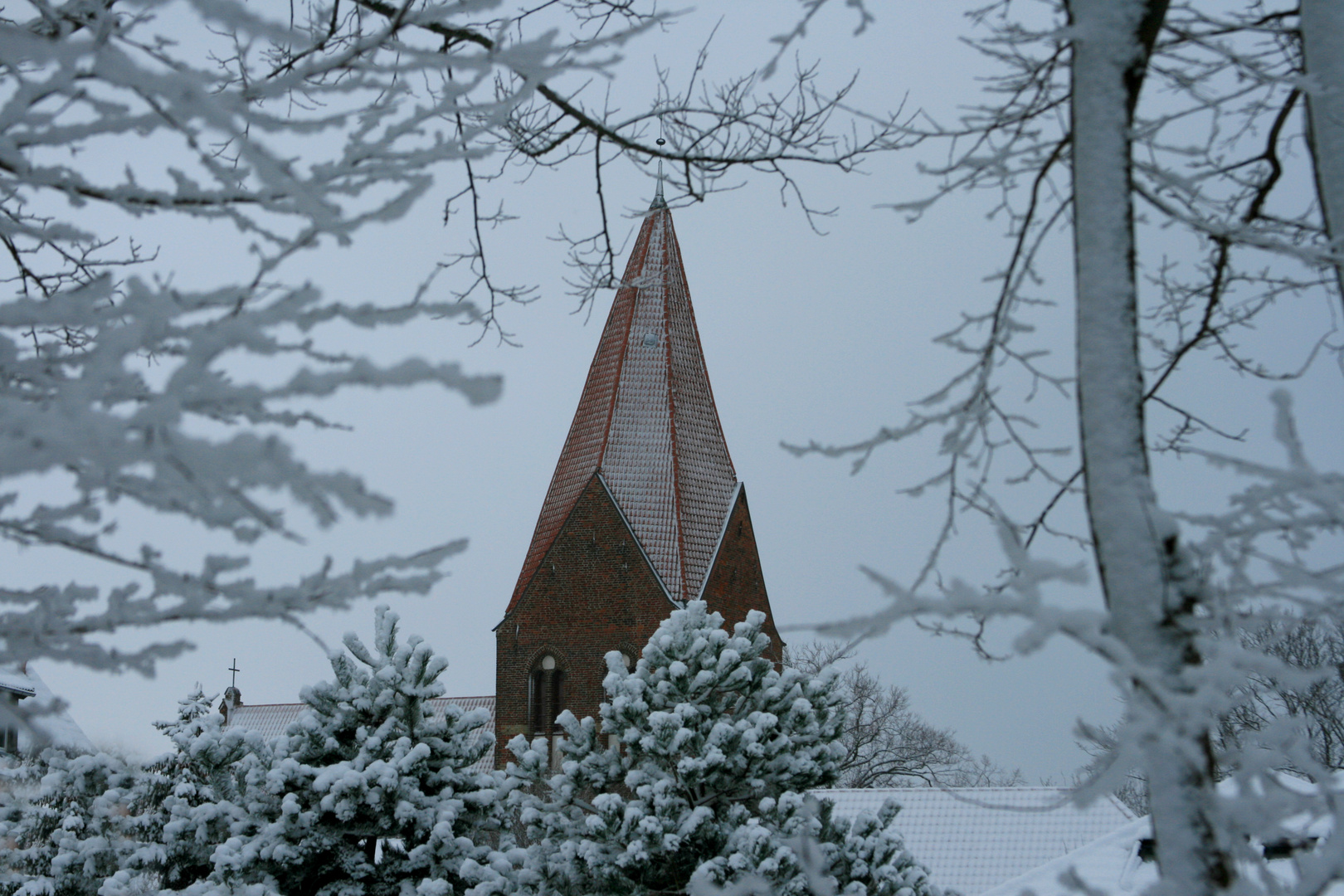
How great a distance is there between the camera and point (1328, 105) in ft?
10.6

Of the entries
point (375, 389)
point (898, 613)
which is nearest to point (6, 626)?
point (375, 389)

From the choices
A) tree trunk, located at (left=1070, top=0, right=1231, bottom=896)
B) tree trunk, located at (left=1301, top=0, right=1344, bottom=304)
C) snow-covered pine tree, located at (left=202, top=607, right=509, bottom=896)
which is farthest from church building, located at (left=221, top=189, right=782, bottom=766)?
Result: tree trunk, located at (left=1070, top=0, right=1231, bottom=896)

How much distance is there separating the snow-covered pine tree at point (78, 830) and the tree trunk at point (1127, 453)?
28.9ft

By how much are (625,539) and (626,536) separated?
6 cm

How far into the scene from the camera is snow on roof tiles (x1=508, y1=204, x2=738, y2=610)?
23281mm

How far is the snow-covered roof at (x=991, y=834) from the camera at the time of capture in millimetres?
19844

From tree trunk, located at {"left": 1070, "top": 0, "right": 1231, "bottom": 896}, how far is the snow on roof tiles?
20102mm

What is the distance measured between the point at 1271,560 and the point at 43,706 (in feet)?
7.16

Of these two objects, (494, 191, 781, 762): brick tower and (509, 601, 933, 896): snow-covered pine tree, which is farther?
(494, 191, 781, 762): brick tower

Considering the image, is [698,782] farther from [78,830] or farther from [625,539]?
[625,539]

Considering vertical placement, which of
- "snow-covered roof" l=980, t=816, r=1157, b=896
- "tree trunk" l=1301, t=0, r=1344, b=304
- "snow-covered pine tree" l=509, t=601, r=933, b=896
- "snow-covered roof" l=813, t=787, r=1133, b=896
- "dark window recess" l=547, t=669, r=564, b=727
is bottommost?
"snow-covered roof" l=813, t=787, r=1133, b=896

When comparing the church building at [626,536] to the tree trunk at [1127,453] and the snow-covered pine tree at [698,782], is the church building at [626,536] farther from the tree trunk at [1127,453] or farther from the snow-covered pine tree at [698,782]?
the tree trunk at [1127,453]

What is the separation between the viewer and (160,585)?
2.32 metres

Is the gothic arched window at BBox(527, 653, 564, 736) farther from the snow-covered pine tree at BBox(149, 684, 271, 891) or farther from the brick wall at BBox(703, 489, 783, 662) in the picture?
the snow-covered pine tree at BBox(149, 684, 271, 891)
